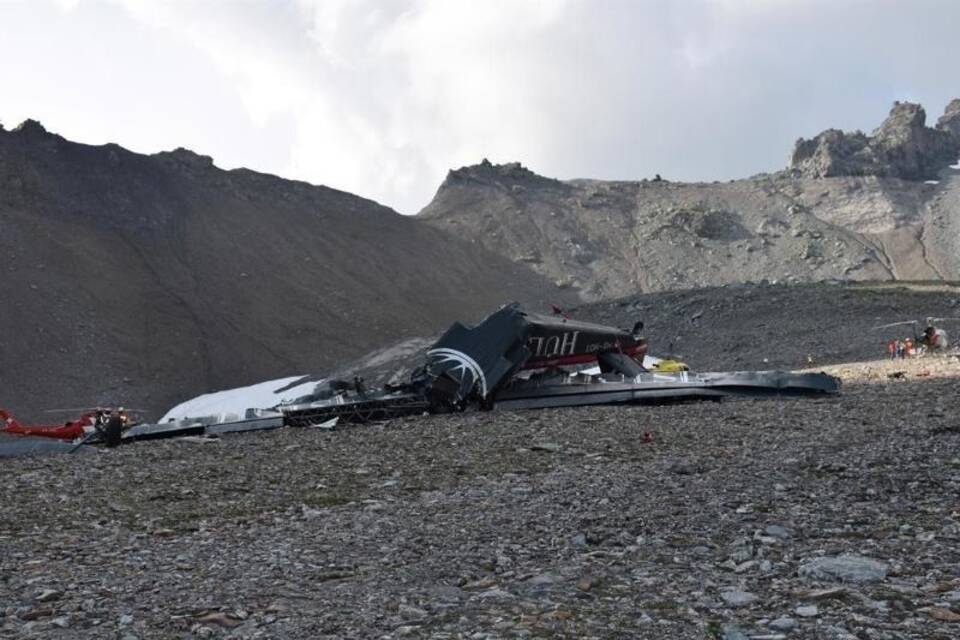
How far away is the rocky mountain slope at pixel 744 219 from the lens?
76.8m

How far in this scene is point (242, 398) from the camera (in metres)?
44.3

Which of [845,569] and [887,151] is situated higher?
[887,151]

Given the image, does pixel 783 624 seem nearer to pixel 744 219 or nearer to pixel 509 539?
pixel 509 539

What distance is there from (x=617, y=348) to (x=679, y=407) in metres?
4.26

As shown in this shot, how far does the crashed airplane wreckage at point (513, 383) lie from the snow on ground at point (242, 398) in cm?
2065

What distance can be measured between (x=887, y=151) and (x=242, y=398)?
81.2 meters

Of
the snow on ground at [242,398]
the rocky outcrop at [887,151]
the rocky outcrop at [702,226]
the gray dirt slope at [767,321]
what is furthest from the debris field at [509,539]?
the rocky outcrop at [887,151]

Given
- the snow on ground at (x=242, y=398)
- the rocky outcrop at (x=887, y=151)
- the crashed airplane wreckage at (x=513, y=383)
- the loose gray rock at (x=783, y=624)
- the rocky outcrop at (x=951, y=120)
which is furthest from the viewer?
the rocky outcrop at (x=951, y=120)

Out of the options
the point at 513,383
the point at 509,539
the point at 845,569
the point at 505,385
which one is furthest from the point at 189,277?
the point at 845,569

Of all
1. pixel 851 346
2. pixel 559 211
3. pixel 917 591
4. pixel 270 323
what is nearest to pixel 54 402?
pixel 270 323

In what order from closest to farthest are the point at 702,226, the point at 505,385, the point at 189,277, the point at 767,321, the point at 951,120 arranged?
1. the point at 505,385
2. the point at 767,321
3. the point at 189,277
4. the point at 702,226
5. the point at 951,120

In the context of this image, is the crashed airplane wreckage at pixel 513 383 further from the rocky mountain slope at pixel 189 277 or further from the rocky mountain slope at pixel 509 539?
the rocky mountain slope at pixel 189 277

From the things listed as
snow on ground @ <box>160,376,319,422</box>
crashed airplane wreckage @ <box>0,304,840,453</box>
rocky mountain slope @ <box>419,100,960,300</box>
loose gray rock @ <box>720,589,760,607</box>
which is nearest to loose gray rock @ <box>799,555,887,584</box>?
loose gray rock @ <box>720,589,760,607</box>

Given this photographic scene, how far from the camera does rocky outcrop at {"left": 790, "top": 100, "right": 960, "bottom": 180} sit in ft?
326
